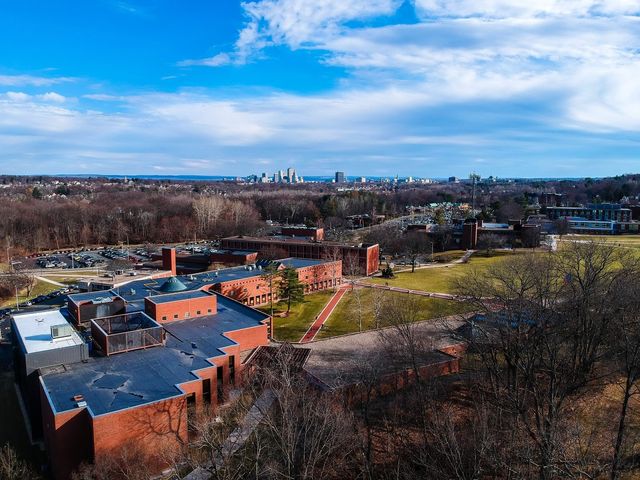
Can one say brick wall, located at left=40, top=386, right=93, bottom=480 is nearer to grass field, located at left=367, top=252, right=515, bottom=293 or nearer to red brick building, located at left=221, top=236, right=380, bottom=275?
grass field, located at left=367, top=252, right=515, bottom=293

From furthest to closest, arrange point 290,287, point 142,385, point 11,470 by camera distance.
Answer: point 290,287
point 142,385
point 11,470

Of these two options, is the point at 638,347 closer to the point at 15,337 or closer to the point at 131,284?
the point at 15,337

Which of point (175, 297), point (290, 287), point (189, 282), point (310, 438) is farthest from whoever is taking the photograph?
point (189, 282)

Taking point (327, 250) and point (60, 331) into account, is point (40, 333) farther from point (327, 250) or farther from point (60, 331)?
point (327, 250)

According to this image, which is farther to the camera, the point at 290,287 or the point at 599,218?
the point at 599,218

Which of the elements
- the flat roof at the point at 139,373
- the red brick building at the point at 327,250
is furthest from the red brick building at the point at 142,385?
the red brick building at the point at 327,250

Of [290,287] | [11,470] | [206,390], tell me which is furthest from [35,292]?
[11,470]

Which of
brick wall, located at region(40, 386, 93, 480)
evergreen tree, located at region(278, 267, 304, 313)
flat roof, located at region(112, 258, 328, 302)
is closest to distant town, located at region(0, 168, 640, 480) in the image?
brick wall, located at region(40, 386, 93, 480)

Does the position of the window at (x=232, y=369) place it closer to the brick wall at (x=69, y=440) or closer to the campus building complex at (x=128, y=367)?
the campus building complex at (x=128, y=367)
